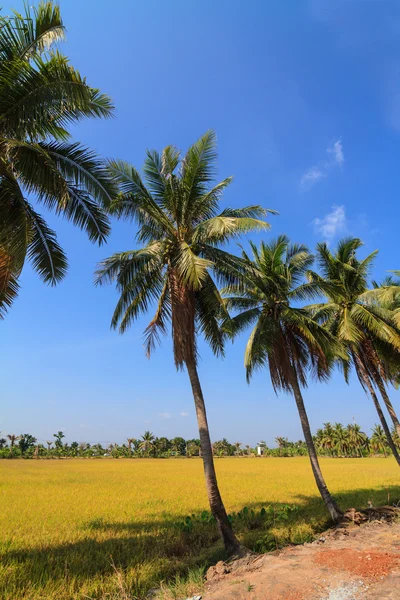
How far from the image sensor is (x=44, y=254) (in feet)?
27.0

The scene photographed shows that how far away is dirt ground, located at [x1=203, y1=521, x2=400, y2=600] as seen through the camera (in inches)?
208

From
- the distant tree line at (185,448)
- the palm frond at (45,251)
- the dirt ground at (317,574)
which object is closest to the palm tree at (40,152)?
the palm frond at (45,251)

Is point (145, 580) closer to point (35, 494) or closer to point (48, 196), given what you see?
point (48, 196)

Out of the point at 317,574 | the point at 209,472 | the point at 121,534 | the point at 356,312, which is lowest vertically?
the point at 317,574

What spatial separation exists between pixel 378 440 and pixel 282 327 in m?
71.7

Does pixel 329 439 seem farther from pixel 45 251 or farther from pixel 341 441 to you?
pixel 45 251

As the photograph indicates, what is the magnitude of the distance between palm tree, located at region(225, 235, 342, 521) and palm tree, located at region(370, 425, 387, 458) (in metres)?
67.4

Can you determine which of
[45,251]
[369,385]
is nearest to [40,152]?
[45,251]

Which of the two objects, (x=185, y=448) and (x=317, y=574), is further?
(x=185, y=448)

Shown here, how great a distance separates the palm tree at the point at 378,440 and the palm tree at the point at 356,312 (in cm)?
6321

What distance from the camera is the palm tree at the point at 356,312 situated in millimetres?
15414

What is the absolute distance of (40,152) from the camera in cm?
659

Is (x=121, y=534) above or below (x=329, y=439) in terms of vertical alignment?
below

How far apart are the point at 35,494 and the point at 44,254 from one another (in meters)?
15.9
